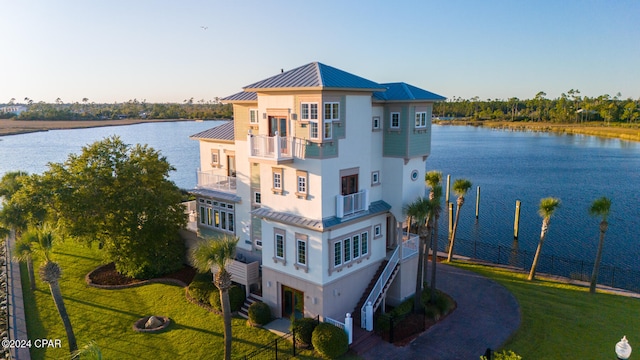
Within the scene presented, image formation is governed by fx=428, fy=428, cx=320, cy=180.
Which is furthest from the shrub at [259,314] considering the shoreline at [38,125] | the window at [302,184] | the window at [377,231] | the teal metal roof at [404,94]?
the shoreline at [38,125]

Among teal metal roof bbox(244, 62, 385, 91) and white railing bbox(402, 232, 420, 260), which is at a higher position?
teal metal roof bbox(244, 62, 385, 91)

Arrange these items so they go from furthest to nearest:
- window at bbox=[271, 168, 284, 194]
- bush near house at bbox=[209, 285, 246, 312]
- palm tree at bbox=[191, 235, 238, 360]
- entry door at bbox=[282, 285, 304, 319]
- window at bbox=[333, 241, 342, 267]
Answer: bush near house at bbox=[209, 285, 246, 312] < entry door at bbox=[282, 285, 304, 319] < window at bbox=[271, 168, 284, 194] < window at bbox=[333, 241, 342, 267] < palm tree at bbox=[191, 235, 238, 360]

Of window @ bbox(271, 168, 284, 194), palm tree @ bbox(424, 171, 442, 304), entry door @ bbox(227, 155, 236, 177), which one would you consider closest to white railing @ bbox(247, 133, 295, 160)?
window @ bbox(271, 168, 284, 194)

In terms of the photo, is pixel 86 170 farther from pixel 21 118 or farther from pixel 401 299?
pixel 21 118

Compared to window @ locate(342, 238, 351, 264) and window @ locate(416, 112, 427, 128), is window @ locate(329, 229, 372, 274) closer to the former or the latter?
window @ locate(342, 238, 351, 264)

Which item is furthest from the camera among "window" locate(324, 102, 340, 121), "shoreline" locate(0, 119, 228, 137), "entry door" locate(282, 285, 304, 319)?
"shoreline" locate(0, 119, 228, 137)

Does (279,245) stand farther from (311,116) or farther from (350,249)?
(311,116)

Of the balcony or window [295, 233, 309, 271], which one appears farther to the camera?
window [295, 233, 309, 271]

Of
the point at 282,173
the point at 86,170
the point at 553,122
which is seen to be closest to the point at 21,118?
the point at 86,170

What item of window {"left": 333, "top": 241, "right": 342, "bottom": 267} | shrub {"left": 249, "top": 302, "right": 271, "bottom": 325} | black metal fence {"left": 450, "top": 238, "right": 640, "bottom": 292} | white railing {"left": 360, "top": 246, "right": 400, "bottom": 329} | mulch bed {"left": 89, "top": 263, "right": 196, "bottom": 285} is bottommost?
black metal fence {"left": 450, "top": 238, "right": 640, "bottom": 292}
